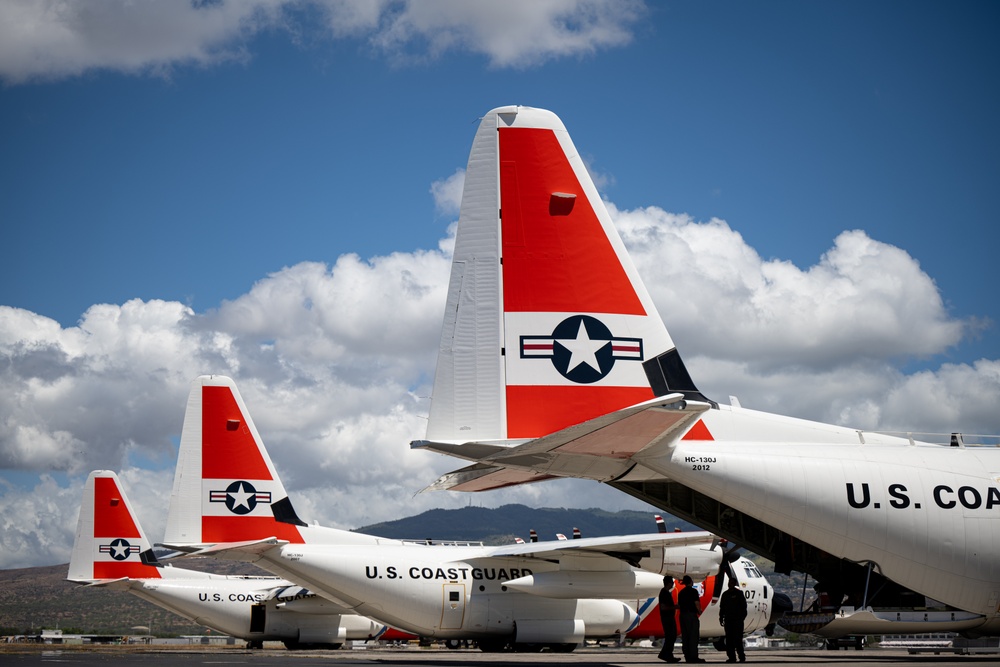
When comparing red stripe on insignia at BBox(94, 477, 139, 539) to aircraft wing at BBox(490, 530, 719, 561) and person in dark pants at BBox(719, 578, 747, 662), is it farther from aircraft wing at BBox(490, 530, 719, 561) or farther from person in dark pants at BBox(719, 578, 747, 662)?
person in dark pants at BBox(719, 578, 747, 662)

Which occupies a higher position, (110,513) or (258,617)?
(110,513)

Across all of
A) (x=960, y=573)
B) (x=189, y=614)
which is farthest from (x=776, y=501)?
(x=189, y=614)

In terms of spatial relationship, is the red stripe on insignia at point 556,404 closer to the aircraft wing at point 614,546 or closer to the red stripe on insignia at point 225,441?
the aircraft wing at point 614,546

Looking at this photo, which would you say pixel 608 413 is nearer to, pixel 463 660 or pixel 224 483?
pixel 463 660

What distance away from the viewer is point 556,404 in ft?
42.4

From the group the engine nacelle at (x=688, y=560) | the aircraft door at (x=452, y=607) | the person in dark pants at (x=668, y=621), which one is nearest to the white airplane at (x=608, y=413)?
the person in dark pants at (x=668, y=621)

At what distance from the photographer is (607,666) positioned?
14.2m

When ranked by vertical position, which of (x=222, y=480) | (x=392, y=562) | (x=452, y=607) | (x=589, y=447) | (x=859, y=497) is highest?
(x=222, y=480)

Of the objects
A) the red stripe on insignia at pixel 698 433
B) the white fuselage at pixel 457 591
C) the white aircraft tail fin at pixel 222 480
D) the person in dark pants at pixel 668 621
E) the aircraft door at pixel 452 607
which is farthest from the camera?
the white aircraft tail fin at pixel 222 480

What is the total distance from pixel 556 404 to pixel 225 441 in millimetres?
14092

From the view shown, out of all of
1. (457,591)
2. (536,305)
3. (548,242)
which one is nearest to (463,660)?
(457,591)

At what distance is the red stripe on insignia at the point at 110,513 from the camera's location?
104 ft

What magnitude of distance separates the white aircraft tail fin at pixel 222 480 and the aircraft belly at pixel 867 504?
46.6 feet

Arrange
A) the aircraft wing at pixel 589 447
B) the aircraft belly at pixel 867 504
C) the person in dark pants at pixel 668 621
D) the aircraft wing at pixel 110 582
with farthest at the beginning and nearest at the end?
the aircraft wing at pixel 110 582
the person in dark pants at pixel 668 621
the aircraft belly at pixel 867 504
the aircraft wing at pixel 589 447
